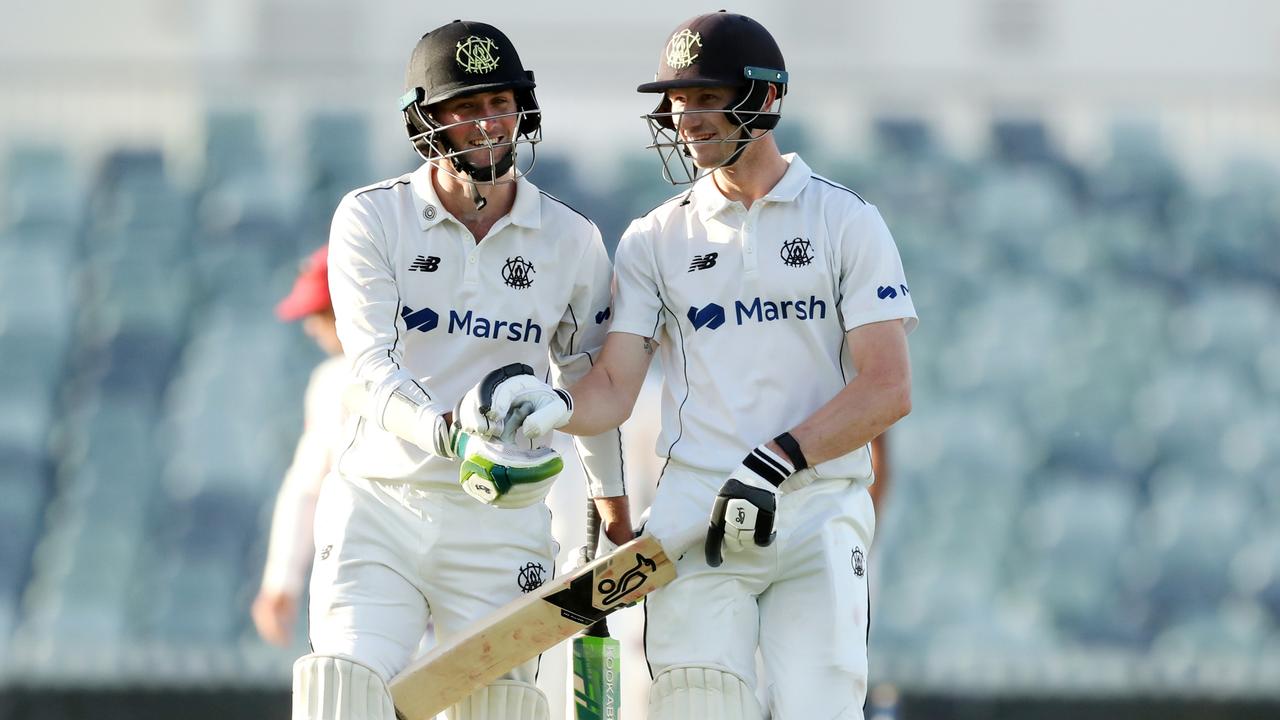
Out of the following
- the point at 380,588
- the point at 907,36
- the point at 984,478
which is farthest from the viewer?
the point at 907,36

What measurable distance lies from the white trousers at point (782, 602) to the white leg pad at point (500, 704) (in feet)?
0.84

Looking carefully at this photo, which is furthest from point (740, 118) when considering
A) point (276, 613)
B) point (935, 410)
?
point (935, 410)

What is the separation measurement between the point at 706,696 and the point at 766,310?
76 centimetres

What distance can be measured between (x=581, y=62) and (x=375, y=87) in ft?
3.88

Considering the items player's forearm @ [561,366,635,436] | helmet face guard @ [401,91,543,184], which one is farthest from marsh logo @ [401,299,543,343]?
helmet face guard @ [401,91,543,184]

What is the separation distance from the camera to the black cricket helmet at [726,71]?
11.6ft

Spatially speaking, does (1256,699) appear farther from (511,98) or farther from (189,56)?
(189,56)

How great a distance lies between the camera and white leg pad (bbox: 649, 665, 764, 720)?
3350 mm

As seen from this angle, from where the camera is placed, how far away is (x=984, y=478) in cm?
826

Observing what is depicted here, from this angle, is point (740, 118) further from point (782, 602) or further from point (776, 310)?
point (782, 602)

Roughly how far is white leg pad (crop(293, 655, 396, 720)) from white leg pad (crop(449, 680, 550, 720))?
8.8 inches

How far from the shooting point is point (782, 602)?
3473 millimetres

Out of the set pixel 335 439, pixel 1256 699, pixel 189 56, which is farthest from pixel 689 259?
pixel 189 56

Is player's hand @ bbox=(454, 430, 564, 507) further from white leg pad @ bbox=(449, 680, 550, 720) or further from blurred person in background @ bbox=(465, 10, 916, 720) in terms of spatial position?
white leg pad @ bbox=(449, 680, 550, 720)
